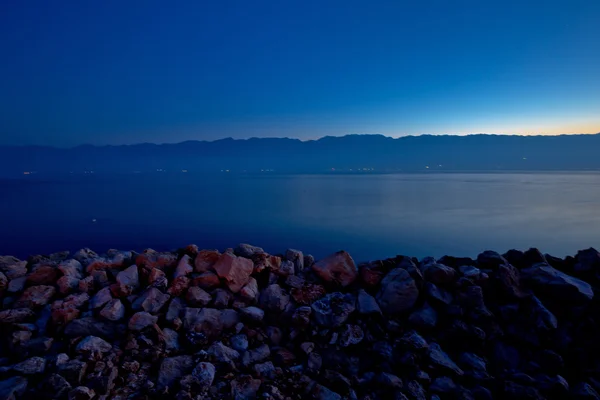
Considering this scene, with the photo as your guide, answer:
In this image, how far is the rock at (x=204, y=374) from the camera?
3039mm

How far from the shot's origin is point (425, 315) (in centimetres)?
391

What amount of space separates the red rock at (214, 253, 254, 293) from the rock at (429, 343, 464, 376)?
240 cm

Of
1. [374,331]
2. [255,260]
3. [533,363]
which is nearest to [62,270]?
[255,260]

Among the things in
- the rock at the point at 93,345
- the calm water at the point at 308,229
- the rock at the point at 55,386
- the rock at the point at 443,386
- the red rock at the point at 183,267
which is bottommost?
A: the calm water at the point at 308,229

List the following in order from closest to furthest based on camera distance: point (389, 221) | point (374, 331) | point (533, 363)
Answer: point (533, 363) < point (374, 331) < point (389, 221)

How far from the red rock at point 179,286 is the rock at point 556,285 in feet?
15.0

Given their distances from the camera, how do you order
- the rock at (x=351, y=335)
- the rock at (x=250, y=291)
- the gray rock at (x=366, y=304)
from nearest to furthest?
1. the rock at (x=351, y=335)
2. the gray rock at (x=366, y=304)
3. the rock at (x=250, y=291)

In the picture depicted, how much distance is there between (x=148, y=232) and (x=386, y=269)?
17135 millimetres

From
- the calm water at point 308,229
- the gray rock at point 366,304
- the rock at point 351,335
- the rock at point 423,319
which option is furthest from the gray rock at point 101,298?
the calm water at point 308,229

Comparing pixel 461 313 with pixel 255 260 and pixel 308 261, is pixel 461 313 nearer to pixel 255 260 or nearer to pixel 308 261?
pixel 308 261

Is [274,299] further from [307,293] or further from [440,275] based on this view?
[440,275]

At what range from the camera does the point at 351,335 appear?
3701 mm

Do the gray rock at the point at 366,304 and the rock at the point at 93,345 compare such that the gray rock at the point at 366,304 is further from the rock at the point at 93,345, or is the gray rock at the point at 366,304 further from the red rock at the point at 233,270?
the rock at the point at 93,345

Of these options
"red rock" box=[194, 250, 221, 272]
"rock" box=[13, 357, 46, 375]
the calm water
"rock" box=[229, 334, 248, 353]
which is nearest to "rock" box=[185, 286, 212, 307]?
"red rock" box=[194, 250, 221, 272]
